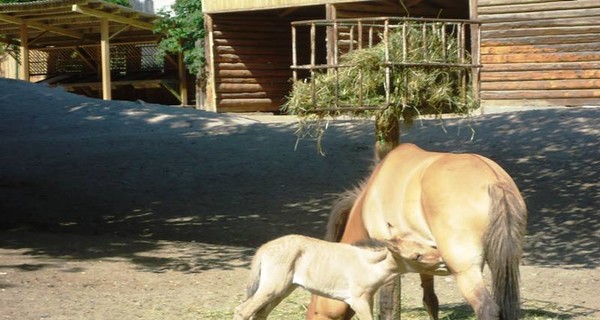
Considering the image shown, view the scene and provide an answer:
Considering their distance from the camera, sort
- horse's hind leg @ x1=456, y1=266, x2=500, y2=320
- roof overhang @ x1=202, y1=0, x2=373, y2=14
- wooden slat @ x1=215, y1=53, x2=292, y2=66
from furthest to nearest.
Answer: wooden slat @ x1=215, y1=53, x2=292, y2=66 → roof overhang @ x1=202, y1=0, x2=373, y2=14 → horse's hind leg @ x1=456, y1=266, x2=500, y2=320

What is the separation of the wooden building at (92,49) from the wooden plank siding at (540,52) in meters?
9.45

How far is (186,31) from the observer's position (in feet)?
85.1

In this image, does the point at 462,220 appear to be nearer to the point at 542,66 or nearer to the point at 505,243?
the point at 505,243

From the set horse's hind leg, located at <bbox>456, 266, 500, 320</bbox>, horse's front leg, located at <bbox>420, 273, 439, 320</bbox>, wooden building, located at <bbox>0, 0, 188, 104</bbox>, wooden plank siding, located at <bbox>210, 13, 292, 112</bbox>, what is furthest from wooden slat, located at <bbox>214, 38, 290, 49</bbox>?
horse's hind leg, located at <bbox>456, 266, 500, 320</bbox>

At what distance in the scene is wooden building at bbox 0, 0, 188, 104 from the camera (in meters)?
24.8

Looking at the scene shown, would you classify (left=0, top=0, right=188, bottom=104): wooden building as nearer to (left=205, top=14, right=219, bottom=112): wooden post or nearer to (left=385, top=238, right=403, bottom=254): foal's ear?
(left=205, top=14, right=219, bottom=112): wooden post

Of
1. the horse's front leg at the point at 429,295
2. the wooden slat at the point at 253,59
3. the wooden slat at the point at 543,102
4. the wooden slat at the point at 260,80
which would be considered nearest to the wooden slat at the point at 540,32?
the wooden slat at the point at 543,102

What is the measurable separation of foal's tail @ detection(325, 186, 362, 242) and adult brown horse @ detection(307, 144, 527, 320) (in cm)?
52

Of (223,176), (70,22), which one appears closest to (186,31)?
(70,22)

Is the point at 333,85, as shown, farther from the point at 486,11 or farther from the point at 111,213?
the point at 486,11

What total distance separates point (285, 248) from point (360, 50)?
1.90 meters

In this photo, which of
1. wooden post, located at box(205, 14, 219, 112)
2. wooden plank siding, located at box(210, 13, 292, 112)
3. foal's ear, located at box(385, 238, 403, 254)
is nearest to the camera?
foal's ear, located at box(385, 238, 403, 254)

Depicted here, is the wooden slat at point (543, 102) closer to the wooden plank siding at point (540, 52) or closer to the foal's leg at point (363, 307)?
the wooden plank siding at point (540, 52)

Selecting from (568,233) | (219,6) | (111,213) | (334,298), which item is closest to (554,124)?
(568,233)
